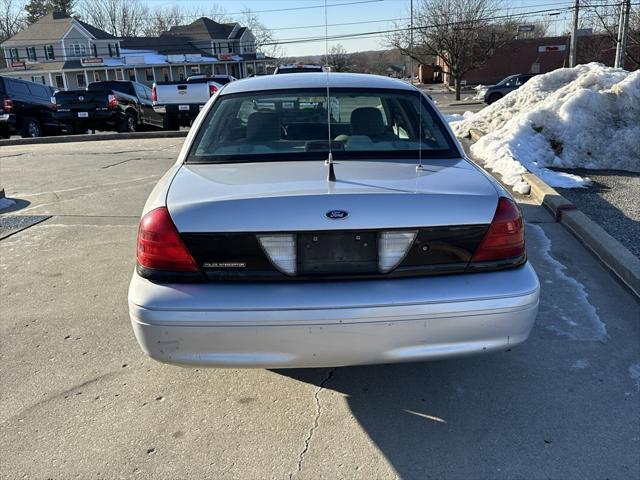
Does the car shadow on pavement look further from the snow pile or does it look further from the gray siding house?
the gray siding house

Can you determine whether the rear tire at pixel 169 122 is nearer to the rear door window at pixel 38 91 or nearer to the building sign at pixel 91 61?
the rear door window at pixel 38 91

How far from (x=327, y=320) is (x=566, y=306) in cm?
240

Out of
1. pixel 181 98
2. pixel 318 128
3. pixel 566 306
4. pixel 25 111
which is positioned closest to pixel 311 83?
pixel 318 128

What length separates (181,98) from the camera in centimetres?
1630

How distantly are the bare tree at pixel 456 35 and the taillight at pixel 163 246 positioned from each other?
37766 millimetres

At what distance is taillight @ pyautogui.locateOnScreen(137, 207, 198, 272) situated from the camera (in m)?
2.51

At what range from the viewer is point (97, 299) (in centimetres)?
435

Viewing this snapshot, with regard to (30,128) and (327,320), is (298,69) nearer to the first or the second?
(30,128)

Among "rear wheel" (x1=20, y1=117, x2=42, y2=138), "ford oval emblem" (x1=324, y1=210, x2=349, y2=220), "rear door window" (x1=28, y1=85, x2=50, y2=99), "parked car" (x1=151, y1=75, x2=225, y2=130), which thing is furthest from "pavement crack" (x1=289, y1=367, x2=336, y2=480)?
"rear door window" (x1=28, y1=85, x2=50, y2=99)

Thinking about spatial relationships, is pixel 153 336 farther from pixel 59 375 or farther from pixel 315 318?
pixel 59 375

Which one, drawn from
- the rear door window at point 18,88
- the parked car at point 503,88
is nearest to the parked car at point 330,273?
the rear door window at point 18,88

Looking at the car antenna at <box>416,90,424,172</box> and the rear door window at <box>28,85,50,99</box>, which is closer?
the car antenna at <box>416,90,424,172</box>

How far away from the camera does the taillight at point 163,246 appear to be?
2.51m

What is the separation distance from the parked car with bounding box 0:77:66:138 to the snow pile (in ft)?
45.2
